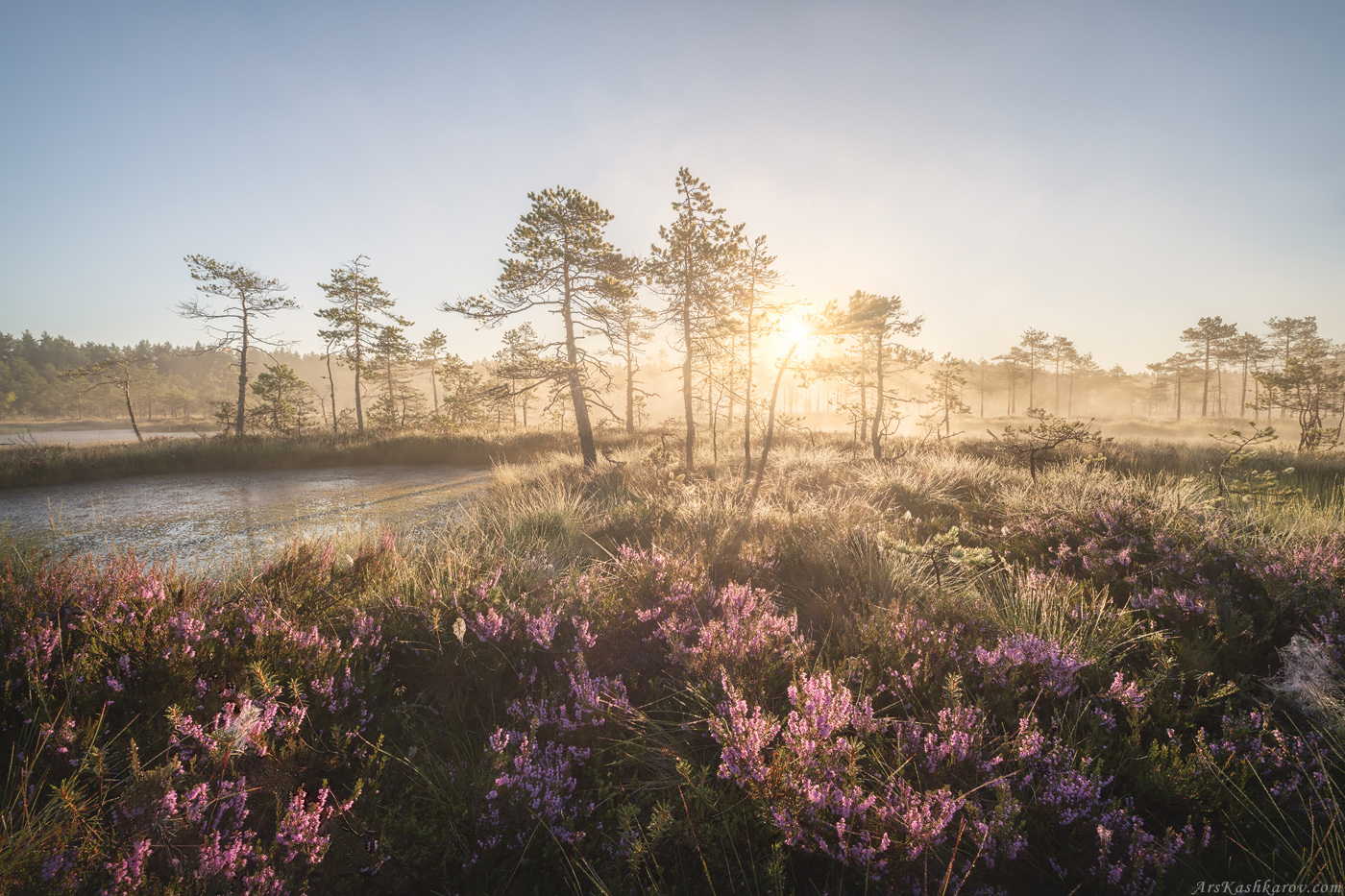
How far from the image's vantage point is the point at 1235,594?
3.37 metres

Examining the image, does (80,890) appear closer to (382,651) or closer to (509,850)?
(509,850)

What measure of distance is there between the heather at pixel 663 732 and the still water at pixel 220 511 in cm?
223

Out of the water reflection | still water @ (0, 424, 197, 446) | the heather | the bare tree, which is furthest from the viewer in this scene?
the water reflection

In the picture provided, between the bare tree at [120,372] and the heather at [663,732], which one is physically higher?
the bare tree at [120,372]

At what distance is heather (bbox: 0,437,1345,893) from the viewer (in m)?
1.56

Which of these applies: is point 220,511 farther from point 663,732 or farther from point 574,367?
point 663,732

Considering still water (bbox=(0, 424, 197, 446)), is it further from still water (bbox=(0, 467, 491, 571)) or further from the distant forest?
still water (bbox=(0, 467, 491, 571))

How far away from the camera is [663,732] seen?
2240 millimetres

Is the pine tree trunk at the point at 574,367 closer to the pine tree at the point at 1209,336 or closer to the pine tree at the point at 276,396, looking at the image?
the pine tree at the point at 276,396

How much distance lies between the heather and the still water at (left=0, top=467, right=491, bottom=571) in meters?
2.23

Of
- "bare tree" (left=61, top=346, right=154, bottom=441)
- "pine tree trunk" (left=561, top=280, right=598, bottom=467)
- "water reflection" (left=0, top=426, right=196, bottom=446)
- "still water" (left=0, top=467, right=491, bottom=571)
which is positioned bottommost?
"still water" (left=0, top=467, right=491, bottom=571)

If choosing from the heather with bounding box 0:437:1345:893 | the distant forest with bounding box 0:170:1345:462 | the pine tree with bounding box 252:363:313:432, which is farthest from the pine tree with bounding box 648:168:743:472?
the pine tree with bounding box 252:363:313:432

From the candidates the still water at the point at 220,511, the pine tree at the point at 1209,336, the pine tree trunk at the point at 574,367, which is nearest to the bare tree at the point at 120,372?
the still water at the point at 220,511

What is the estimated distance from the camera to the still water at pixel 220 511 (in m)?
6.01
